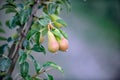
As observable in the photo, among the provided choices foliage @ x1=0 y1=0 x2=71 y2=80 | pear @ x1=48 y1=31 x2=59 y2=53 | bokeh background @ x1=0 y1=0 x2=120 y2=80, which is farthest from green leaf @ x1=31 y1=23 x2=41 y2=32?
bokeh background @ x1=0 y1=0 x2=120 y2=80

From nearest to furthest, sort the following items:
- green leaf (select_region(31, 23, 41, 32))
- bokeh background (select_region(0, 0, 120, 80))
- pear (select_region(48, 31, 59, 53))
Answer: pear (select_region(48, 31, 59, 53)) → green leaf (select_region(31, 23, 41, 32)) → bokeh background (select_region(0, 0, 120, 80))

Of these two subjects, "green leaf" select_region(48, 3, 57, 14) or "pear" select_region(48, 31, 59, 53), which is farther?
"green leaf" select_region(48, 3, 57, 14)

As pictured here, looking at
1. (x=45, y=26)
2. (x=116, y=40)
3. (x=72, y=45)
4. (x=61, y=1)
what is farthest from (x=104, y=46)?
(x=45, y=26)

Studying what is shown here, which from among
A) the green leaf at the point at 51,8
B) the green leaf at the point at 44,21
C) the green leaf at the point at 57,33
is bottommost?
the green leaf at the point at 57,33

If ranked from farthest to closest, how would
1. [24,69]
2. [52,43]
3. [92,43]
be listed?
1. [92,43]
2. [24,69]
3. [52,43]

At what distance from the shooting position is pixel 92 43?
3.03 metres

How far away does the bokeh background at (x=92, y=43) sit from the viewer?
2932 mm

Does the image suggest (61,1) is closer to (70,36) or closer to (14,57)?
(14,57)

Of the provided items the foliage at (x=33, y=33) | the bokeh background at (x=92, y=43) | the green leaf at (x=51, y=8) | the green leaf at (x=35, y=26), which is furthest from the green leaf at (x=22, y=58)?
the bokeh background at (x=92, y=43)

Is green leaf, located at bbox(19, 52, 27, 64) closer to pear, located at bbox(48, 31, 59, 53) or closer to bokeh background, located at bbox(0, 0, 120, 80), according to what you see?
pear, located at bbox(48, 31, 59, 53)

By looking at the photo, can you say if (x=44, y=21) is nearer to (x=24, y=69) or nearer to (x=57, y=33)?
(x=57, y=33)

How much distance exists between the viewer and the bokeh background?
9.62ft

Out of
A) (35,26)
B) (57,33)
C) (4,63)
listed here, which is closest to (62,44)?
(57,33)

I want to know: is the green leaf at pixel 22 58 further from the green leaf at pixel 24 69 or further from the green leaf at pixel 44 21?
the green leaf at pixel 44 21
